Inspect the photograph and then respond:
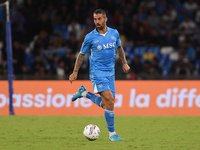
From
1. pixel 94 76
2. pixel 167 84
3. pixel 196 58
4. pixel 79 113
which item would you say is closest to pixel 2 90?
pixel 79 113

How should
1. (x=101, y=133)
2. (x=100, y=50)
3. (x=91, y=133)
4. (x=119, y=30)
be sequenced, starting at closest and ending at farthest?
(x=91, y=133), (x=100, y=50), (x=101, y=133), (x=119, y=30)

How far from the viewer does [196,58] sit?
1566 centimetres

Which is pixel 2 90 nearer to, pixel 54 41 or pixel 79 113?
pixel 79 113

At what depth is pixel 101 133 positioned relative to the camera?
27.4 feet

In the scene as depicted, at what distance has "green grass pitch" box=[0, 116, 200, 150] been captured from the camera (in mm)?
6754

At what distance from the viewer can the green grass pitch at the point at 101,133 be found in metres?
6.75

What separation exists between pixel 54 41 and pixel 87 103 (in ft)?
13.4

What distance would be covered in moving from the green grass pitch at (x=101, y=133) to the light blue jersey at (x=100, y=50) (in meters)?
1.21

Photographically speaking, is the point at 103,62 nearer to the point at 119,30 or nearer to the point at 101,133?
the point at 101,133

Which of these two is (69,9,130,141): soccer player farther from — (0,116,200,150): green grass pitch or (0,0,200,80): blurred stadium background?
(0,0,200,80): blurred stadium background

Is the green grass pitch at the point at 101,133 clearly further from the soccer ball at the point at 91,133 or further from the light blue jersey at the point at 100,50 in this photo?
the light blue jersey at the point at 100,50

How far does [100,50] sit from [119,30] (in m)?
9.20

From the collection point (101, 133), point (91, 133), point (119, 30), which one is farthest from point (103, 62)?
point (119, 30)

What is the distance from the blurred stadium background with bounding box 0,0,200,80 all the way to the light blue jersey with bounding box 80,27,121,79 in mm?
6223
